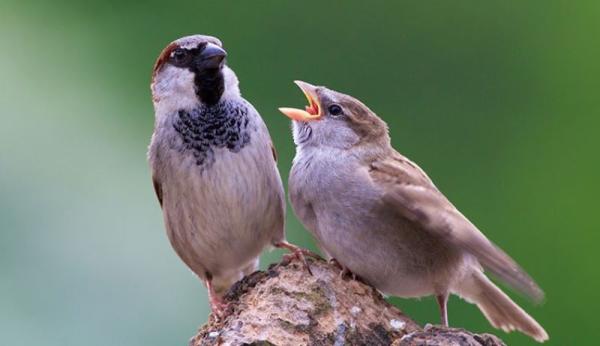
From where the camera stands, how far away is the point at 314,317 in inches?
97.3

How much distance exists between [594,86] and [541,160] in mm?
388

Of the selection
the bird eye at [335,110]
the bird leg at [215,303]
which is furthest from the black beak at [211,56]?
the bird leg at [215,303]

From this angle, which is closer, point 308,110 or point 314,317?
point 314,317

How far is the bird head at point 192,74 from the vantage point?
3.11 metres

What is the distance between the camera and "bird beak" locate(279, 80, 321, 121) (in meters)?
3.04

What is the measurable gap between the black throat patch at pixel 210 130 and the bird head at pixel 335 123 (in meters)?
0.16

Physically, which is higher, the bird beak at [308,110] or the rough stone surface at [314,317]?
the bird beak at [308,110]

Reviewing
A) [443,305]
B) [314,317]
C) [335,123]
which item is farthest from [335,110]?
[314,317]

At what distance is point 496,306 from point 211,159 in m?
0.85

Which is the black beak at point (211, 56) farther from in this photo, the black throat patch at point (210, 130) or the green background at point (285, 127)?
the green background at point (285, 127)

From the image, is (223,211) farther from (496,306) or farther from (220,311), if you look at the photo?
(496,306)

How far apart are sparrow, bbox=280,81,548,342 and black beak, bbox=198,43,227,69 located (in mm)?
329

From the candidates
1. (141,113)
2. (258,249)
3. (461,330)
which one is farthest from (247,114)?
(461,330)

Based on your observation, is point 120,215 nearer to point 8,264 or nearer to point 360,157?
point 8,264
